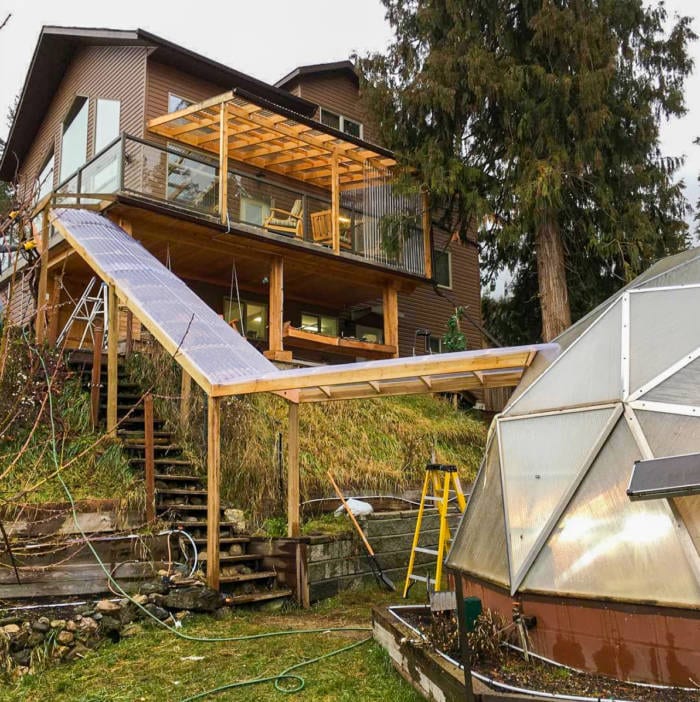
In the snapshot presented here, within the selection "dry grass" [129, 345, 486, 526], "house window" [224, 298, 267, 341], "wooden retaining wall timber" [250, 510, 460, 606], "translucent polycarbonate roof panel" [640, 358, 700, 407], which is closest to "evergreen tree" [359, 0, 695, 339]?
"dry grass" [129, 345, 486, 526]

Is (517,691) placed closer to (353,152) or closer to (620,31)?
(353,152)

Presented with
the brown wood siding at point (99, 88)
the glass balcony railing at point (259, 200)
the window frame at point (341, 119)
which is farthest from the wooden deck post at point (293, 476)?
the window frame at point (341, 119)

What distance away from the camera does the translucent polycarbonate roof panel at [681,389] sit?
415 centimetres

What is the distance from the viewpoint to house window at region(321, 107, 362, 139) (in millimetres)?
19484

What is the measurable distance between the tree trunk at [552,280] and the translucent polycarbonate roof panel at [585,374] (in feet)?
32.3

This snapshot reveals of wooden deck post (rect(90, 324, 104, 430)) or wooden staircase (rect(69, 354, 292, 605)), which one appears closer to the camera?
wooden staircase (rect(69, 354, 292, 605))

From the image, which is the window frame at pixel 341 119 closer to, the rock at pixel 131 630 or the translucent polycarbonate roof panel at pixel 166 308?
the translucent polycarbonate roof panel at pixel 166 308

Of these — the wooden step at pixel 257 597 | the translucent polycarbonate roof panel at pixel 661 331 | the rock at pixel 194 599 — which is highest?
the translucent polycarbonate roof panel at pixel 661 331

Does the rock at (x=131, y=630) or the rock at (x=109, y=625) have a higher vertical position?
the rock at (x=109, y=625)

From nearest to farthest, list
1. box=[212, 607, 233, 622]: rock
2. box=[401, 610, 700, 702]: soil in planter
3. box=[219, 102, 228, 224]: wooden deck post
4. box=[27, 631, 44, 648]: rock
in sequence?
box=[401, 610, 700, 702]: soil in planter, box=[27, 631, 44, 648]: rock, box=[212, 607, 233, 622]: rock, box=[219, 102, 228, 224]: wooden deck post

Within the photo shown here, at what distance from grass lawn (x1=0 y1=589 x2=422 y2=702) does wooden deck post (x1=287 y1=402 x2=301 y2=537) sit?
143cm

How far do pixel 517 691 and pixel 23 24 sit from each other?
393 cm

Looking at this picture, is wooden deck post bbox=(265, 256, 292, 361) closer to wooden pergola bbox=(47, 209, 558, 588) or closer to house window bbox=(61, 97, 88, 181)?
wooden pergola bbox=(47, 209, 558, 588)

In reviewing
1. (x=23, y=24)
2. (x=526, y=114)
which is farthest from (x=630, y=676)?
(x=526, y=114)
